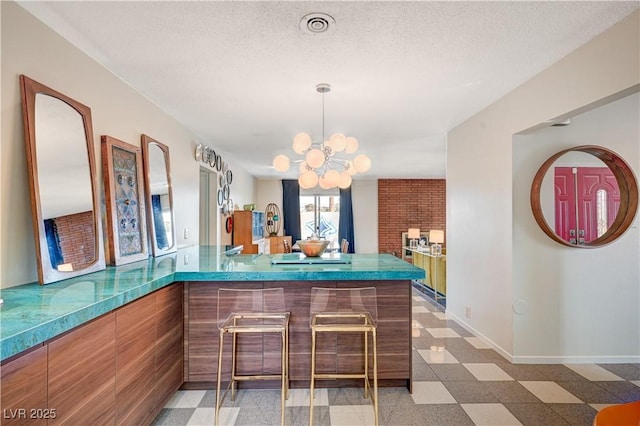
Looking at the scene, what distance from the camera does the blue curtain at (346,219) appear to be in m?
9.37

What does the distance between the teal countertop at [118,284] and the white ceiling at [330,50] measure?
1.44 meters

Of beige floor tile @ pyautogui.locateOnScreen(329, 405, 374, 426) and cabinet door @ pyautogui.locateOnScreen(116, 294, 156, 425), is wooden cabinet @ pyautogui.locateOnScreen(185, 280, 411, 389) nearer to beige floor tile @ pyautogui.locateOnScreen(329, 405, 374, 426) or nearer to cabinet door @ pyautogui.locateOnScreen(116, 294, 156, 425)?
beige floor tile @ pyautogui.locateOnScreen(329, 405, 374, 426)

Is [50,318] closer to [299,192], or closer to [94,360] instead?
[94,360]

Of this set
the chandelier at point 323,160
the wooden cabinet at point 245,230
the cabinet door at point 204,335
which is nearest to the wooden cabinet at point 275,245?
the wooden cabinet at point 245,230

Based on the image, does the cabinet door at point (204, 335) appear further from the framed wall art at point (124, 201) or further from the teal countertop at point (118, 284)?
the framed wall art at point (124, 201)

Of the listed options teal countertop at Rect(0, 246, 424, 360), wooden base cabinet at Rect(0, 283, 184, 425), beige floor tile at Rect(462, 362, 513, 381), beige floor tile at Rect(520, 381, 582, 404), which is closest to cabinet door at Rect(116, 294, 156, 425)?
wooden base cabinet at Rect(0, 283, 184, 425)

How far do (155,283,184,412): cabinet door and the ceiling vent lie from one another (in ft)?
5.88

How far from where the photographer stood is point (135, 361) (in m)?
1.82

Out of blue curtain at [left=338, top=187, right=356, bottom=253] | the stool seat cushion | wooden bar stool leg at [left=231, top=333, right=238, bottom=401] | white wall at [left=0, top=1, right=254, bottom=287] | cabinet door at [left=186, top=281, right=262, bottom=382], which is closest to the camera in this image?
the stool seat cushion

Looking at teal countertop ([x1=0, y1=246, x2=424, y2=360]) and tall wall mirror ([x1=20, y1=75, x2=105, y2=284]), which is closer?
teal countertop ([x1=0, y1=246, x2=424, y2=360])

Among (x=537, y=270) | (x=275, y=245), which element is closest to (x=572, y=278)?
(x=537, y=270)

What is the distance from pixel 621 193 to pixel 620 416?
2.74 metres

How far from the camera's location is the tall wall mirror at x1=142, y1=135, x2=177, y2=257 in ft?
9.77

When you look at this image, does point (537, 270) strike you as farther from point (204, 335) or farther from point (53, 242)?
point (53, 242)
